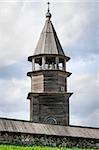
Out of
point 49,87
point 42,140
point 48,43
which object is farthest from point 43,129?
point 48,43

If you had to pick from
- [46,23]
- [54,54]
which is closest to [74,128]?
[54,54]

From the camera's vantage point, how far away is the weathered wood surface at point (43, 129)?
25.2 meters

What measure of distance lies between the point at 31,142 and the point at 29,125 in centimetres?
195

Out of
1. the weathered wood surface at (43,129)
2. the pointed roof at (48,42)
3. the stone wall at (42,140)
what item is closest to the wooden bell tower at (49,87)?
the pointed roof at (48,42)

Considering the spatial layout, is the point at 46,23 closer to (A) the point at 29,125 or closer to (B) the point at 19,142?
(A) the point at 29,125

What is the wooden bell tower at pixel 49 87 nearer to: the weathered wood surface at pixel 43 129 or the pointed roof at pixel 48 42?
the pointed roof at pixel 48 42

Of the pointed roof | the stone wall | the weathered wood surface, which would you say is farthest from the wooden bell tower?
the stone wall

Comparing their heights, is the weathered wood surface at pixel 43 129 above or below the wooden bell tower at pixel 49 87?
below

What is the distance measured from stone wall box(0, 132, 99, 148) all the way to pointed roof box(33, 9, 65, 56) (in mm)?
8479

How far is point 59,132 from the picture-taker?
26.7 meters

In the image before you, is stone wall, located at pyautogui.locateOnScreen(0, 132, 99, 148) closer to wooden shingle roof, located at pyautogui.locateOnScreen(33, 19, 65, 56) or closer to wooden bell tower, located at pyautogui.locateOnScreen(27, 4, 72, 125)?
wooden bell tower, located at pyautogui.locateOnScreen(27, 4, 72, 125)

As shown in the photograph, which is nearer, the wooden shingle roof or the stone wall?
the stone wall

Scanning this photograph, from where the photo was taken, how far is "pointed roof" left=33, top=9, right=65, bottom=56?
33.3 meters

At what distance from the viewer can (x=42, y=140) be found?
82.8 ft
